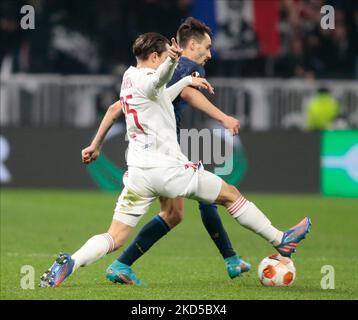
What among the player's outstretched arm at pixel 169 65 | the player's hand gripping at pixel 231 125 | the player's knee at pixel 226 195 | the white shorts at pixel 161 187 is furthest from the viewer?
the player's knee at pixel 226 195

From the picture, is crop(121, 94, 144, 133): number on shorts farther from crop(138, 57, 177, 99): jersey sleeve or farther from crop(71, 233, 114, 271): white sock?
crop(71, 233, 114, 271): white sock

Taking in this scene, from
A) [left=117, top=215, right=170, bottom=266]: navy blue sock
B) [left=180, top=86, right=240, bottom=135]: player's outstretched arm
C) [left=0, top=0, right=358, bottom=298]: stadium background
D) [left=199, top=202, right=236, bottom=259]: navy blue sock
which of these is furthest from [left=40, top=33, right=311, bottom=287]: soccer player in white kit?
[left=0, top=0, right=358, bottom=298]: stadium background

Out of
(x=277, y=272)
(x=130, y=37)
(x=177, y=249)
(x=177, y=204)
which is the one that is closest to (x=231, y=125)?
(x=177, y=204)

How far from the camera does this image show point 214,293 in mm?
8250

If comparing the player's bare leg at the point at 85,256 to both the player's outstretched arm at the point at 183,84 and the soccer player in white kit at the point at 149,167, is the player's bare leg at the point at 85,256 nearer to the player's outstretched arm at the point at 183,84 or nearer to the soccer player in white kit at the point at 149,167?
the soccer player in white kit at the point at 149,167

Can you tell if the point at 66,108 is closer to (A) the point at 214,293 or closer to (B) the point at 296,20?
(B) the point at 296,20

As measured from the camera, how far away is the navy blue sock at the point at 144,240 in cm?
899

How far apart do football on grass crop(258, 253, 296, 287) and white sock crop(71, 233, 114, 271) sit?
4.11 feet

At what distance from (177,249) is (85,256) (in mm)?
3784

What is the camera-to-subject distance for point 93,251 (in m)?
8.26

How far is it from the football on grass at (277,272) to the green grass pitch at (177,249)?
8 centimetres

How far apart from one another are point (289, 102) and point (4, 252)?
9.91 m

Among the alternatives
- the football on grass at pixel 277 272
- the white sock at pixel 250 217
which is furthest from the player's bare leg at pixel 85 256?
the football on grass at pixel 277 272
